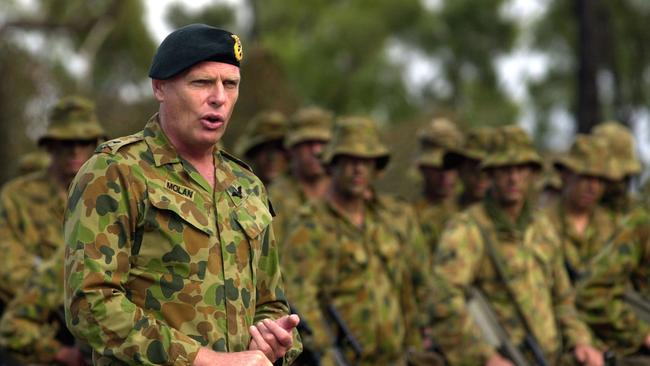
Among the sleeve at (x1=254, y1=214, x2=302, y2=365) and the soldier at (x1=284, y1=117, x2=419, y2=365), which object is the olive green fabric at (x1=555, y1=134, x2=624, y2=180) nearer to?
the soldier at (x1=284, y1=117, x2=419, y2=365)

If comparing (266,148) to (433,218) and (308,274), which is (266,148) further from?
(308,274)

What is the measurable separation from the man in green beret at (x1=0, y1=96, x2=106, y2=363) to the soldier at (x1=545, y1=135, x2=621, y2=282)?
11.8 feet

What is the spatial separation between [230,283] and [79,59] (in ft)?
161

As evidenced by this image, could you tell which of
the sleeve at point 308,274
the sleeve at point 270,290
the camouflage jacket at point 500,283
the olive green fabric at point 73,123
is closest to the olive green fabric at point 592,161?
the camouflage jacket at point 500,283

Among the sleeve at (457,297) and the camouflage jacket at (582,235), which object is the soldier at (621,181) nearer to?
Result: the camouflage jacket at (582,235)

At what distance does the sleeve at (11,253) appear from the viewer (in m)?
9.25

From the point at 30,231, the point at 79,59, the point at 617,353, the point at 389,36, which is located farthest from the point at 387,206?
the point at 79,59

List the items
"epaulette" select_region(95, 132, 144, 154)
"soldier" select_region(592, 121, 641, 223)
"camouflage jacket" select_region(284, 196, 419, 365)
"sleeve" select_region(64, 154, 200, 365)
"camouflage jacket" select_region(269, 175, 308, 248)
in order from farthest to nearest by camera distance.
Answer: "soldier" select_region(592, 121, 641, 223)
"camouflage jacket" select_region(269, 175, 308, 248)
"camouflage jacket" select_region(284, 196, 419, 365)
"epaulette" select_region(95, 132, 144, 154)
"sleeve" select_region(64, 154, 200, 365)

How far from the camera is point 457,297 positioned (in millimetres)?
7844

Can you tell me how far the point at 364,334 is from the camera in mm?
8367

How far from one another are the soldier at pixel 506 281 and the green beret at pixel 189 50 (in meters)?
3.96

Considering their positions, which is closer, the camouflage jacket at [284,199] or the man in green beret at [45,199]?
the man in green beret at [45,199]

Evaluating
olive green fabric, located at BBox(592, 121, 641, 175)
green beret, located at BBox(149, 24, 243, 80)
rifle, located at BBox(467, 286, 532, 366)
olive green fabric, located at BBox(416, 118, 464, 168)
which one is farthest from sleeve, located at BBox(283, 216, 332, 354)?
green beret, located at BBox(149, 24, 243, 80)

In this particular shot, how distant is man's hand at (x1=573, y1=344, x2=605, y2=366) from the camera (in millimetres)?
8047
